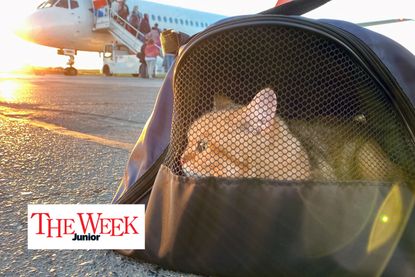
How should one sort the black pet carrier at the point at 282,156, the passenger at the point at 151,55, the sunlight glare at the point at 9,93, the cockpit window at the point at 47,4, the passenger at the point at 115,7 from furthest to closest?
the passenger at the point at 115,7
the passenger at the point at 151,55
the cockpit window at the point at 47,4
the sunlight glare at the point at 9,93
the black pet carrier at the point at 282,156

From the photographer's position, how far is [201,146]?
2.13 feet

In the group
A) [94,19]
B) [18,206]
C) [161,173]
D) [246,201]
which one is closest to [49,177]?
[18,206]

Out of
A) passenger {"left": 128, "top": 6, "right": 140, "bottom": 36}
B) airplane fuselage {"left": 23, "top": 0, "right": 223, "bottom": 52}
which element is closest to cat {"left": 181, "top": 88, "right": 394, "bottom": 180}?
airplane fuselage {"left": 23, "top": 0, "right": 223, "bottom": 52}

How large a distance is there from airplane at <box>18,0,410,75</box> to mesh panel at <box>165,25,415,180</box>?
27.6 feet

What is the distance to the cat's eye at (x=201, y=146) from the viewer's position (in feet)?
2.11

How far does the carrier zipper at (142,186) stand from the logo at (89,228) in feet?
0.04

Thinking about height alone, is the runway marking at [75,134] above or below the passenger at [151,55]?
below

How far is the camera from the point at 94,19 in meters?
10.3

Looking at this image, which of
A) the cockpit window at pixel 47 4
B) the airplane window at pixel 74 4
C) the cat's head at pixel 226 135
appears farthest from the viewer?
the airplane window at pixel 74 4

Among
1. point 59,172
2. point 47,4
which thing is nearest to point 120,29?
point 47,4

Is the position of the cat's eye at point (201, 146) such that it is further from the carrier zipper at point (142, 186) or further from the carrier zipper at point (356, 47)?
the carrier zipper at point (356, 47)

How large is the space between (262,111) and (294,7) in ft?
0.61

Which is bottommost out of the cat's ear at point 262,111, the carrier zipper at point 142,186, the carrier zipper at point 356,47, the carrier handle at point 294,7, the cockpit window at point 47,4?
the carrier zipper at point 142,186

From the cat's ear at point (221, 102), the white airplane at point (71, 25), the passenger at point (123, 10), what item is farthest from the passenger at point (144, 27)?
the cat's ear at point (221, 102)
